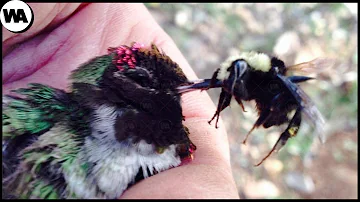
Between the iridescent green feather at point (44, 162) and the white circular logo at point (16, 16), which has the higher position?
the white circular logo at point (16, 16)

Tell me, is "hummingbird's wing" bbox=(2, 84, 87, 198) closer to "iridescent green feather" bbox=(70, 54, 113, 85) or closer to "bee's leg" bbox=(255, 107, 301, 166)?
"iridescent green feather" bbox=(70, 54, 113, 85)

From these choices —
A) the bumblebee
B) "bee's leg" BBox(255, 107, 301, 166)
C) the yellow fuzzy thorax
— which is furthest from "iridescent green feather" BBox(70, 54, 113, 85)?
"bee's leg" BBox(255, 107, 301, 166)

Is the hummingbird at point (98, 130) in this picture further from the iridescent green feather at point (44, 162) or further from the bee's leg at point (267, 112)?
the bee's leg at point (267, 112)

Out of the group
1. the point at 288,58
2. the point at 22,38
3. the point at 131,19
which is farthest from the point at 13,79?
the point at 288,58

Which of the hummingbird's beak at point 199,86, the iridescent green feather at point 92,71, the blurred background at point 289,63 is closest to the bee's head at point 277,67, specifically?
the hummingbird's beak at point 199,86

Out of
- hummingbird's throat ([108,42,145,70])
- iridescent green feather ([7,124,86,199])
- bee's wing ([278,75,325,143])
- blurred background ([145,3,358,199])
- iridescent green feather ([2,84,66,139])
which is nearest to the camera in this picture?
bee's wing ([278,75,325,143])

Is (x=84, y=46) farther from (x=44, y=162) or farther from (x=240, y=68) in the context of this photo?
(x=240, y=68)
